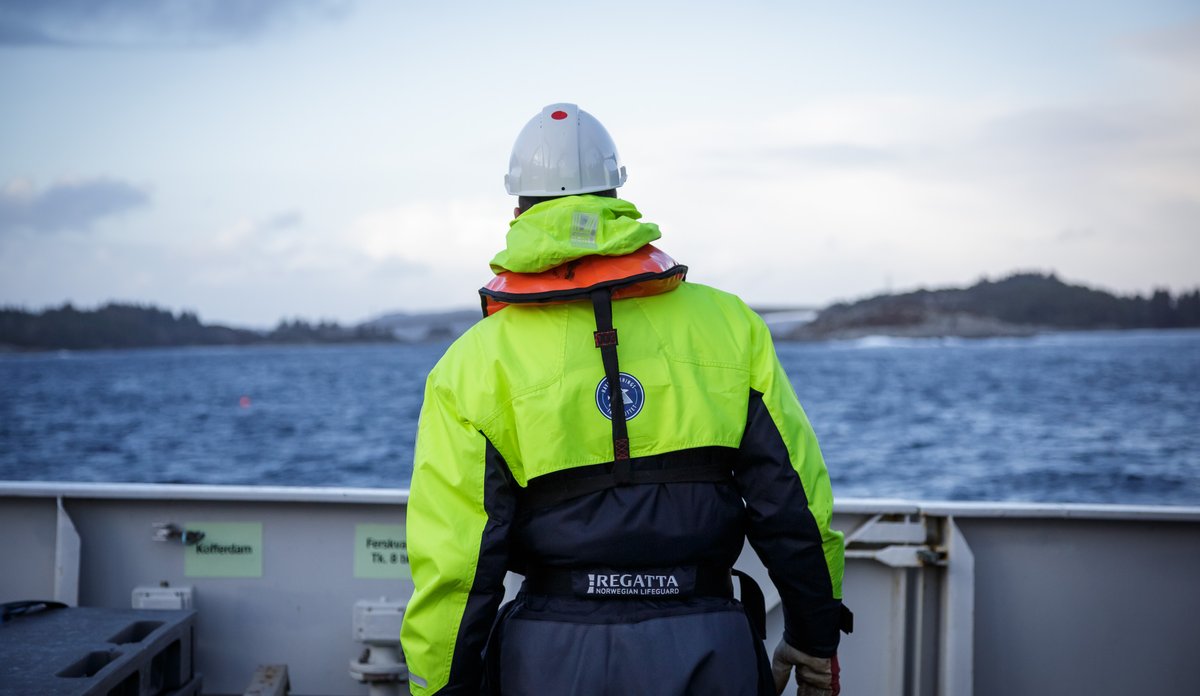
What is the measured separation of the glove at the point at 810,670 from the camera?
6.97ft

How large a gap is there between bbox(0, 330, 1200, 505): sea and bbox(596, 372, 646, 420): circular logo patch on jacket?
1885cm

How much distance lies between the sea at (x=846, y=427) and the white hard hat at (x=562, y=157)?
18725 mm

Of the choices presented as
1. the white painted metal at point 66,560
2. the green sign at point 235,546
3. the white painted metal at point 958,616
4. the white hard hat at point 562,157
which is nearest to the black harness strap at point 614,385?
the white hard hat at point 562,157

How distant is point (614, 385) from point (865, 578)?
196cm

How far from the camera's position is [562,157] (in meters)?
2.08

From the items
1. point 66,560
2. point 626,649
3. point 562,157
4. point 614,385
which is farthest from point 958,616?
point 66,560

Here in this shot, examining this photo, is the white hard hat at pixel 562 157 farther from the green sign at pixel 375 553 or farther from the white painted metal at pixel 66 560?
the white painted metal at pixel 66 560

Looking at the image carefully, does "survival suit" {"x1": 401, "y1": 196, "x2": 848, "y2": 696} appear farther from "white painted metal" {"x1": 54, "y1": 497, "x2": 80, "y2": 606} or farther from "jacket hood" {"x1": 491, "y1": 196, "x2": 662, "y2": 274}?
"white painted metal" {"x1": 54, "y1": 497, "x2": 80, "y2": 606}

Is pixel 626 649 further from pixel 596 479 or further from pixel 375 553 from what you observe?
pixel 375 553

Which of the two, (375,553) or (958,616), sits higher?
(375,553)

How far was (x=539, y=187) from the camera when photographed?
2.11 m

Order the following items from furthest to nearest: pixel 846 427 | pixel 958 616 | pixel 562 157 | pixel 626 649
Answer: pixel 846 427 < pixel 958 616 < pixel 562 157 < pixel 626 649

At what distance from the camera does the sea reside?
31203mm

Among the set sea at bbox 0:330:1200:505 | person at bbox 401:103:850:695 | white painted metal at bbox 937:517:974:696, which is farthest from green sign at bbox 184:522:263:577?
sea at bbox 0:330:1200:505
